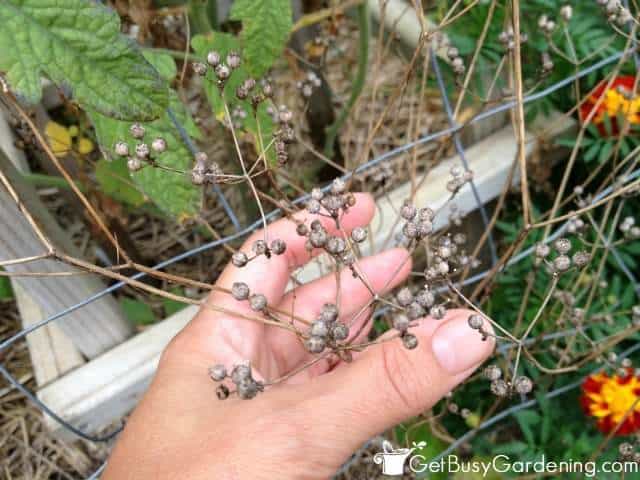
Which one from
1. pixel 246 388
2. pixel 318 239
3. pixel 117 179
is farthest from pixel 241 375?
pixel 117 179

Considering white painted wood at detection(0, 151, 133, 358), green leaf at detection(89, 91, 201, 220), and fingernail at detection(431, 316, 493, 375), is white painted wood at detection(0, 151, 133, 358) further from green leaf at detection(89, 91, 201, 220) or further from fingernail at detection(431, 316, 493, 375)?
fingernail at detection(431, 316, 493, 375)

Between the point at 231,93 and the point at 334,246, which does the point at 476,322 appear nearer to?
the point at 334,246

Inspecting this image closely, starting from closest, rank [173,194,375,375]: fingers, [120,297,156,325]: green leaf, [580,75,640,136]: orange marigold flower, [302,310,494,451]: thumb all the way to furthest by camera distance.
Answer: [302,310,494,451]: thumb, [173,194,375,375]: fingers, [580,75,640,136]: orange marigold flower, [120,297,156,325]: green leaf

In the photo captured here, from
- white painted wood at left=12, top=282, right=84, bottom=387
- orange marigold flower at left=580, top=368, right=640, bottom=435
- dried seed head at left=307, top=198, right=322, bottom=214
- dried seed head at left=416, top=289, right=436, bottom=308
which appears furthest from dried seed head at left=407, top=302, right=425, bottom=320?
white painted wood at left=12, top=282, right=84, bottom=387

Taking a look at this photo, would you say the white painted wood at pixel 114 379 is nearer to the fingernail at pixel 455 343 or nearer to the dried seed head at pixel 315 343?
the fingernail at pixel 455 343

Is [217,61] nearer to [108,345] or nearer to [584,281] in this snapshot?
[108,345]

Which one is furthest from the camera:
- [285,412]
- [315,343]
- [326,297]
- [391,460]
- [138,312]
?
[138,312]

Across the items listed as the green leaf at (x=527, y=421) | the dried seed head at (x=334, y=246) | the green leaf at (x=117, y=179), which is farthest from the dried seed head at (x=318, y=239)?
the green leaf at (x=527, y=421)
